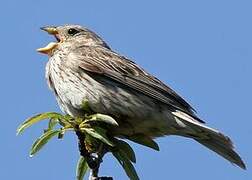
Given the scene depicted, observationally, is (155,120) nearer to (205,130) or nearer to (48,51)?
(205,130)

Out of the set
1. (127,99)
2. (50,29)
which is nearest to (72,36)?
(50,29)

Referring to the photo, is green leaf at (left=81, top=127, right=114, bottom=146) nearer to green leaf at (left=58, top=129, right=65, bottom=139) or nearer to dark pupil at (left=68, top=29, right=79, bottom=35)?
green leaf at (left=58, top=129, right=65, bottom=139)

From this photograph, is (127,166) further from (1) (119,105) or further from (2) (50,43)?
(2) (50,43)

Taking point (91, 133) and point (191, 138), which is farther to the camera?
point (191, 138)

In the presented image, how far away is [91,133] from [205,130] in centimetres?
219

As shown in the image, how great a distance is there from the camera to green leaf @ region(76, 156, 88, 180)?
461cm

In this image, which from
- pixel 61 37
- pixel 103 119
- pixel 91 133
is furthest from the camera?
pixel 61 37

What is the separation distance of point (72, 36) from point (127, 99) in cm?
171

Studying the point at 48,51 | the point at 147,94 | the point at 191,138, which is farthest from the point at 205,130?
the point at 48,51

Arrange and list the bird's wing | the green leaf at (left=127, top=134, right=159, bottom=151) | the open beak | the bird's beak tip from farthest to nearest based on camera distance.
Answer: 1. the bird's beak tip
2. the open beak
3. the bird's wing
4. the green leaf at (left=127, top=134, right=159, bottom=151)

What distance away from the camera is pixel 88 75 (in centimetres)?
671

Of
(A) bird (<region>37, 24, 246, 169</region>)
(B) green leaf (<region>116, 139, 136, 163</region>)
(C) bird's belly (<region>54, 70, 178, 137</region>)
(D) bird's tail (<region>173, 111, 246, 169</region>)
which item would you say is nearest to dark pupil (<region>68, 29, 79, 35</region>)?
(A) bird (<region>37, 24, 246, 169</region>)

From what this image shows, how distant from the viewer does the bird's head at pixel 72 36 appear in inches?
303

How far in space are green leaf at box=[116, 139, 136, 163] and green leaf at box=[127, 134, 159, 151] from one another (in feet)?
2.55
